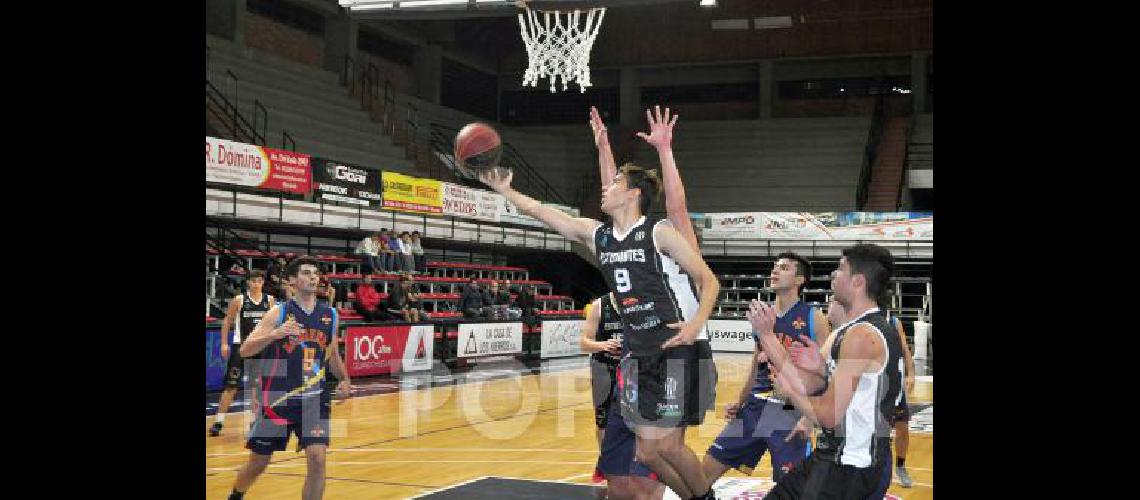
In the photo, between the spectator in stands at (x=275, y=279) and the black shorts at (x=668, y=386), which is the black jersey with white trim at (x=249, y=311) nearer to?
the spectator in stands at (x=275, y=279)

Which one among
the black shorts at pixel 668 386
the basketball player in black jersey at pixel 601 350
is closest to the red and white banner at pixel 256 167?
the basketball player in black jersey at pixel 601 350

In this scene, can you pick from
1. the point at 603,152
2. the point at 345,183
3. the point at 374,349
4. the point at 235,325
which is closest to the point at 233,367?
the point at 235,325

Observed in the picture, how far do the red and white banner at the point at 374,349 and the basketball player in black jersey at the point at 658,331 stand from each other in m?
12.0

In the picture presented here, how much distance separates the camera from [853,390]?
14.0 ft

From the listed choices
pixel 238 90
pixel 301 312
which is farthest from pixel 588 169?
pixel 301 312

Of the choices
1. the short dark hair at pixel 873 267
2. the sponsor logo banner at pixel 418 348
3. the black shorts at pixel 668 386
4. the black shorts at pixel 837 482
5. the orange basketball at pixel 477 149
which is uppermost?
the orange basketball at pixel 477 149

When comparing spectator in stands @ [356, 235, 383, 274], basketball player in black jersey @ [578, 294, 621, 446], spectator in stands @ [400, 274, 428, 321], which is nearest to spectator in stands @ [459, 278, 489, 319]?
spectator in stands @ [400, 274, 428, 321]

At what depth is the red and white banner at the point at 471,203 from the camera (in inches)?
946

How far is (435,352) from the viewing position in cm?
1978

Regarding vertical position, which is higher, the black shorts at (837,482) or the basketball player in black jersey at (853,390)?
the basketball player in black jersey at (853,390)

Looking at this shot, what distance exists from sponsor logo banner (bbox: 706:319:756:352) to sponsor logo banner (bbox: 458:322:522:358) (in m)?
5.67

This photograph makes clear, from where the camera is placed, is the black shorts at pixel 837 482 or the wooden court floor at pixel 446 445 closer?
the black shorts at pixel 837 482
